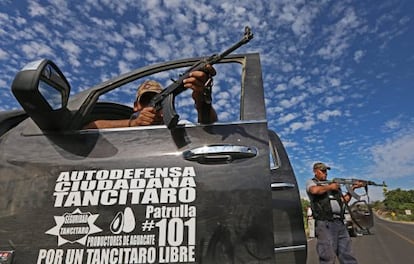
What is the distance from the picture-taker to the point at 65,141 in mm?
1563

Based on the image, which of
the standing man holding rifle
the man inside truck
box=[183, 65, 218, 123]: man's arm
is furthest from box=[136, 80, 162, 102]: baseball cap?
the standing man holding rifle

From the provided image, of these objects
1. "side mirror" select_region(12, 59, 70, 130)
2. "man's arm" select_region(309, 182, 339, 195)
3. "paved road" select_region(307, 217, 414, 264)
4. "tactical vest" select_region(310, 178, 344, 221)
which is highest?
"side mirror" select_region(12, 59, 70, 130)

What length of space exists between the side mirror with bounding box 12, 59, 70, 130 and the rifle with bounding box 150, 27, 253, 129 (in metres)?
0.50

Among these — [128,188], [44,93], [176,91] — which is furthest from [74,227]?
[176,91]

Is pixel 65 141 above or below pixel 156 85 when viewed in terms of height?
below

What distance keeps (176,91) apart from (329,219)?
3.10m

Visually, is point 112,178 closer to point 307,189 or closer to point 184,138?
point 184,138

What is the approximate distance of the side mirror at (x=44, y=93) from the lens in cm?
140

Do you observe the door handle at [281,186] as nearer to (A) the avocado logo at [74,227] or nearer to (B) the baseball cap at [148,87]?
(B) the baseball cap at [148,87]

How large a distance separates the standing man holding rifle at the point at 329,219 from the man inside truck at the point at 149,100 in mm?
2813

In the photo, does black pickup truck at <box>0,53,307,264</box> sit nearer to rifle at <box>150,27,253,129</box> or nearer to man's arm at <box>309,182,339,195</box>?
rifle at <box>150,27,253,129</box>

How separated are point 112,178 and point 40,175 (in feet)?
1.12

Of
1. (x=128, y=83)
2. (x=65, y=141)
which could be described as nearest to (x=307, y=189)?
(x=128, y=83)

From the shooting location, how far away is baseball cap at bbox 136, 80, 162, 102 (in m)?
2.10
